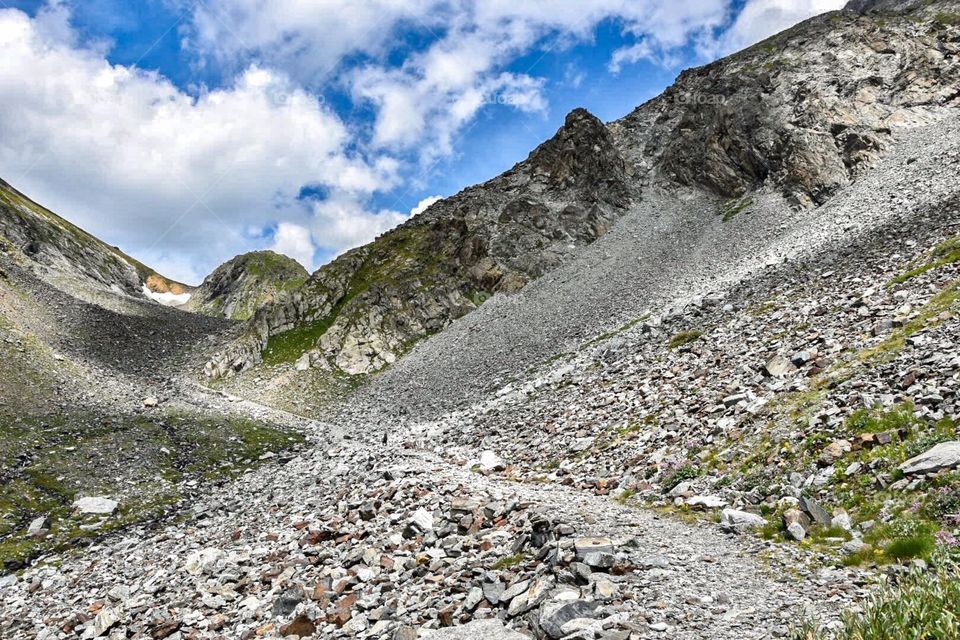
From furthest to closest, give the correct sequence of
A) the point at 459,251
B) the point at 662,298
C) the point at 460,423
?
the point at 459,251 < the point at 662,298 < the point at 460,423

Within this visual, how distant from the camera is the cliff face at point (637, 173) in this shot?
66000mm

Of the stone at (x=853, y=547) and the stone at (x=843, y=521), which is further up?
the stone at (x=853, y=547)

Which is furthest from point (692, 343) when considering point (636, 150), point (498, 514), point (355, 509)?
point (636, 150)

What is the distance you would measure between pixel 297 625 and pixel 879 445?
16.1m

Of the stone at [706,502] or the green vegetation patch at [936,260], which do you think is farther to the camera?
the green vegetation patch at [936,260]

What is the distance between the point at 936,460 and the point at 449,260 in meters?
70.3

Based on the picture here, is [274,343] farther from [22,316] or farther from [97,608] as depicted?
[97,608]

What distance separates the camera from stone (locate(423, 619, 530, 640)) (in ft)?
32.0

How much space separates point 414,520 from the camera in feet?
55.2

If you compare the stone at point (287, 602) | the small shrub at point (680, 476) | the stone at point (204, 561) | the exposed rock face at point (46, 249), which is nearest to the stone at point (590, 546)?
the small shrub at point (680, 476)

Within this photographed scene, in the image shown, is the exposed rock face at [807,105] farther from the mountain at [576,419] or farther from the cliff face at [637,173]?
the mountain at [576,419]

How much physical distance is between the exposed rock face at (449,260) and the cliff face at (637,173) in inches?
9.5

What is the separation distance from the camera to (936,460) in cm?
1221

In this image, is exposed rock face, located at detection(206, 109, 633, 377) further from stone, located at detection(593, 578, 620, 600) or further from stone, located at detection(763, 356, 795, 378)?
stone, located at detection(593, 578, 620, 600)
